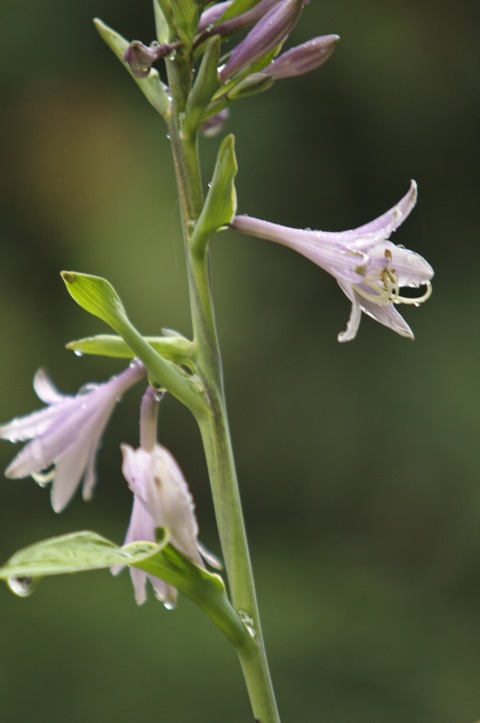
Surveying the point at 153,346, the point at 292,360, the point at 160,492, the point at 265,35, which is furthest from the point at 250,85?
the point at 292,360

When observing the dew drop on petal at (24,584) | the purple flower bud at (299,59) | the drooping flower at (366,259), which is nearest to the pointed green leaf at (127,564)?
the dew drop on petal at (24,584)

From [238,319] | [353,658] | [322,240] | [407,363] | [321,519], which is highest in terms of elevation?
[322,240]

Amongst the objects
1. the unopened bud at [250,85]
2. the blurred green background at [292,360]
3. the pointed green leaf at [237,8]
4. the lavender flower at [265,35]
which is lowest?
the blurred green background at [292,360]

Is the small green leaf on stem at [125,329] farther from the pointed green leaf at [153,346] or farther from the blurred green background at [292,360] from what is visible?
the blurred green background at [292,360]

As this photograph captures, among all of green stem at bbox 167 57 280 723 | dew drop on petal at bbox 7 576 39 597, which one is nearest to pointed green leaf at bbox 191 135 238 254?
green stem at bbox 167 57 280 723

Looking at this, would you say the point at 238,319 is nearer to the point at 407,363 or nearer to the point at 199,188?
the point at 407,363

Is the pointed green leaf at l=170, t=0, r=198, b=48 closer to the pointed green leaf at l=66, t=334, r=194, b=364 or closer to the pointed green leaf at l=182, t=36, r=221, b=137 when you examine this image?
the pointed green leaf at l=182, t=36, r=221, b=137

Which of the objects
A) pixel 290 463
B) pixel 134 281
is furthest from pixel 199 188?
pixel 290 463
